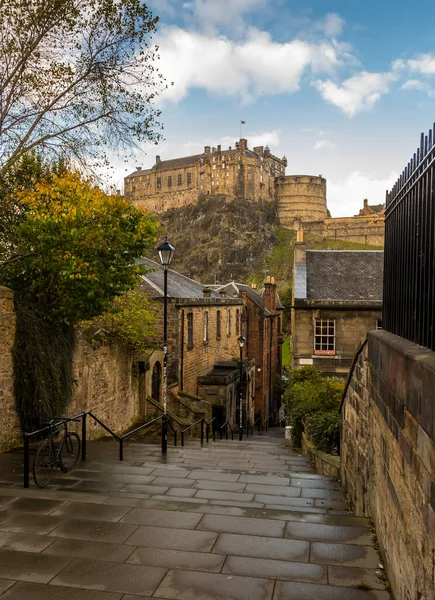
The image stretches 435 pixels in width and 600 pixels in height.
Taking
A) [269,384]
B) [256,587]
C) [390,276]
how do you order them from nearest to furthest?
[256,587], [390,276], [269,384]

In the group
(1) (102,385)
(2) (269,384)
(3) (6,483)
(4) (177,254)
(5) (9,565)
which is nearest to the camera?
(5) (9,565)

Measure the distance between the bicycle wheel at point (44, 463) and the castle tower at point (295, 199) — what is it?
110m

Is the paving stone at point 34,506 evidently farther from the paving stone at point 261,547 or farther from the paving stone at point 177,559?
the paving stone at point 261,547

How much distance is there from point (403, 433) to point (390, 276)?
258cm

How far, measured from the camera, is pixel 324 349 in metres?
22.3

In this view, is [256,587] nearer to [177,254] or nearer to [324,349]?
[324,349]

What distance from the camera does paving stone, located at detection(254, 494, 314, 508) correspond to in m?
7.20

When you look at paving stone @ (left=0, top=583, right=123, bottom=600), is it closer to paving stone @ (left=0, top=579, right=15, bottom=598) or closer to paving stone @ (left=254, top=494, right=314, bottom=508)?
paving stone @ (left=0, top=579, right=15, bottom=598)

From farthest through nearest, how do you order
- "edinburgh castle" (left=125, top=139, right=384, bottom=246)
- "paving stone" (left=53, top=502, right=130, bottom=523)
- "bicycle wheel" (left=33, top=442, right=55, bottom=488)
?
"edinburgh castle" (left=125, top=139, right=384, bottom=246), "bicycle wheel" (left=33, top=442, right=55, bottom=488), "paving stone" (left=53, top=502, right=130, bottom=523)

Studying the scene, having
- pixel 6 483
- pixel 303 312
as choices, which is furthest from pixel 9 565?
pixel 303 312

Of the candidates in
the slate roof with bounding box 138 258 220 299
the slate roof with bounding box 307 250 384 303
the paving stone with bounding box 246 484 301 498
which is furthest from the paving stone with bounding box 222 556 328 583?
the slate roof with bounding box 307 250 384 303

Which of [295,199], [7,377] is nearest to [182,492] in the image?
[7,377]

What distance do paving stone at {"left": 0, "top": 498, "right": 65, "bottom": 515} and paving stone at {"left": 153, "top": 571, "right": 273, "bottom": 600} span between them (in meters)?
2.32

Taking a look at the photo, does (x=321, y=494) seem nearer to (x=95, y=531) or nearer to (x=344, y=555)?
(x=344, y=555)
